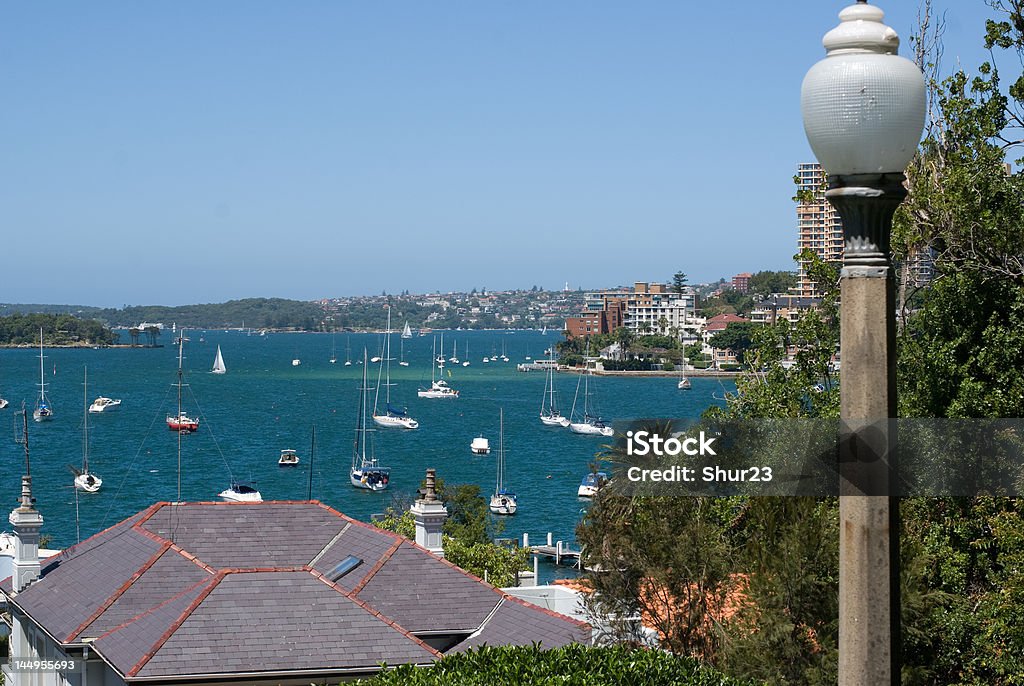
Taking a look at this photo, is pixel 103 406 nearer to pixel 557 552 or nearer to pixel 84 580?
pixel 557 552

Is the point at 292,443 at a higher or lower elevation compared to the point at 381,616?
lower

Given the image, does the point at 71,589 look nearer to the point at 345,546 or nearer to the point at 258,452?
the point at 345,546

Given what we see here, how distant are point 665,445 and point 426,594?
248 inches

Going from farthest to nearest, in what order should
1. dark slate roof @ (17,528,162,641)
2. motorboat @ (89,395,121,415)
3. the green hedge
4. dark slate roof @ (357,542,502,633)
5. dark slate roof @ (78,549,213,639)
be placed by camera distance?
1. motorboat @ (89,395,121,415)
2. dark slate roof @ (357,542,502,633)
3. dark slate roof @ (17,528,162,641)
4. dark slate roof @ (78,549,213,639)
5. the green hedge

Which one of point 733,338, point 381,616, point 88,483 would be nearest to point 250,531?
point 381,616

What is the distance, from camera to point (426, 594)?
16.0 meters

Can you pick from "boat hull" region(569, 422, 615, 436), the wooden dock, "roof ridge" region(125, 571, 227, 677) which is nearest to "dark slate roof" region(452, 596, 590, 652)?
"roof ridge" region(125, 571, 227, 677)

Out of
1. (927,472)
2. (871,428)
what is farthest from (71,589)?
(871,428)

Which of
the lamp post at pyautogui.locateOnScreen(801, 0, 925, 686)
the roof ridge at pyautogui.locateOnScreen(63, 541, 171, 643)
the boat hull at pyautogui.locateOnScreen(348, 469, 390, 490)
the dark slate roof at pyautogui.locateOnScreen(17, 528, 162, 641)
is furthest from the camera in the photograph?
the boat hull at pyautogui.locateOnScreen(348, 469, 390, 490)

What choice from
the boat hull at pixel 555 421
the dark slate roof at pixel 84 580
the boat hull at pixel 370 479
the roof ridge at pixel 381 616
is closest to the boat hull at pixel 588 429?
the boat hull at pixel 555 421

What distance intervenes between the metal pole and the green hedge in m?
3.04

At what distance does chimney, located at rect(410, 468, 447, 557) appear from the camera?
18.9 metres

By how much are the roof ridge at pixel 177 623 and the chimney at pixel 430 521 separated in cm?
438

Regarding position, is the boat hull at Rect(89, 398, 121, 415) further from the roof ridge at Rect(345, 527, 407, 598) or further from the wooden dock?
the roof ridge at Rect(345, 527, 407, 598)
